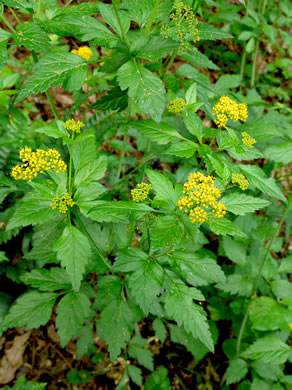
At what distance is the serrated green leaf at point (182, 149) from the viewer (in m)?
1.43

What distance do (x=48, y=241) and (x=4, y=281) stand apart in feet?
3.81

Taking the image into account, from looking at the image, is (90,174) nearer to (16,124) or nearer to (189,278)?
(189,278)

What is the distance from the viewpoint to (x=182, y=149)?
1456 mm

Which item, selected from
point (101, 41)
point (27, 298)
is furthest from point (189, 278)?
point (101, 41)

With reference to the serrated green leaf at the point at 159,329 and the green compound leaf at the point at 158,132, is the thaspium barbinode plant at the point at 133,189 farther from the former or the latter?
the serrated green leaf at the point at 159,329

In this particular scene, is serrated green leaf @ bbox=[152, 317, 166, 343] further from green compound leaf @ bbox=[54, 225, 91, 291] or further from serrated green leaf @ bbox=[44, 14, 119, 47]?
serrated green leaf @ bbox=[44, 14, 119, 47]

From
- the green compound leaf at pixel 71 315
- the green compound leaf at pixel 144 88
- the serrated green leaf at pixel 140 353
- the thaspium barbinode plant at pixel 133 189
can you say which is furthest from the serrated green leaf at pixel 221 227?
the serrated green leaf at pixel 140 353

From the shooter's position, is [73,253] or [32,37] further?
[32,37]

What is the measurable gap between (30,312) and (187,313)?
0.95m

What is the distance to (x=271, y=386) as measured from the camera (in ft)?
7.75

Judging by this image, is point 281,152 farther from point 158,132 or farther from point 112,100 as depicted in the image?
point 112,100

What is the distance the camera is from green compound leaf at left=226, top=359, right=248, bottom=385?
2.31 m

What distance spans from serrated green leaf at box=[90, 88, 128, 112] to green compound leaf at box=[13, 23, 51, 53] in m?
0.36

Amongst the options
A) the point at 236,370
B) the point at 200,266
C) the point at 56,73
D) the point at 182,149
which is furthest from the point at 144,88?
the point at 236,370
